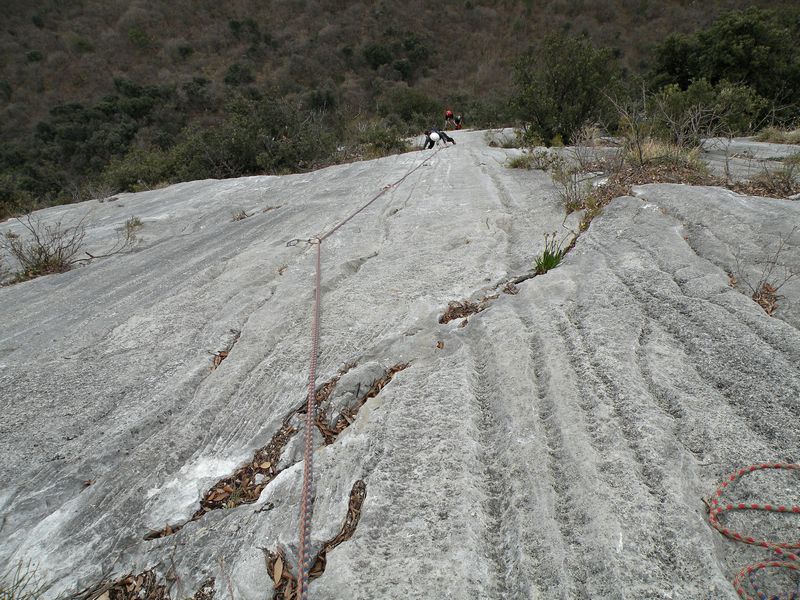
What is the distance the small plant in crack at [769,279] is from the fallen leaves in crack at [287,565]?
269cm

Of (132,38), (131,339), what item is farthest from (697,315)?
(132,38)

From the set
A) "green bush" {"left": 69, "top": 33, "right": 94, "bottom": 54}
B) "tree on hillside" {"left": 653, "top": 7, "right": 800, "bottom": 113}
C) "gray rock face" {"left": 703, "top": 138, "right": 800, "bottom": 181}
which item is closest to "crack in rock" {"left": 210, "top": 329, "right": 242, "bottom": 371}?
"gray rock face" {"left": 703, "top": 138, "right": 800, "bottom": 181}

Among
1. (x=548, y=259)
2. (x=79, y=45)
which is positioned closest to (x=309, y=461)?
(x=548, y=259)

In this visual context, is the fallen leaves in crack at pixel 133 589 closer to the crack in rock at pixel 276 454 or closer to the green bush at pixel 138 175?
the crack in rock at pixel 276 454

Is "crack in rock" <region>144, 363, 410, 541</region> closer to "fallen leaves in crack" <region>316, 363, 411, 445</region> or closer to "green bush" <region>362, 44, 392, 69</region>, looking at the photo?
"fallen leaves in crack" <region>316, 363, 411, 445</region>

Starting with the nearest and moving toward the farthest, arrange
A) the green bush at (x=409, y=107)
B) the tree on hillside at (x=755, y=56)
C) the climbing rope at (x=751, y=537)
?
the climbing rope at (x=751, y=537) → the tree on hillside at (x=755, y=56) → the green bush at (x=409, y=107)

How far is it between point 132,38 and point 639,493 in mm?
45056

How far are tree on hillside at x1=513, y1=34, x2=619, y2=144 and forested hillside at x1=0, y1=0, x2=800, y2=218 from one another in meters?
8.17

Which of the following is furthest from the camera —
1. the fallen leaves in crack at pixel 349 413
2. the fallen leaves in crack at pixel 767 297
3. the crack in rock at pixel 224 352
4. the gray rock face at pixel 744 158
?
the gray rock face at pixel 744 158

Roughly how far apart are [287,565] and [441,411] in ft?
3.25

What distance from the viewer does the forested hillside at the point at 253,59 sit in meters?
23.6

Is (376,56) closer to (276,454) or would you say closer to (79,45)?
(79,45)

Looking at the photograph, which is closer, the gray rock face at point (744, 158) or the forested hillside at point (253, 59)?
the gray rock face at point (744, 158)

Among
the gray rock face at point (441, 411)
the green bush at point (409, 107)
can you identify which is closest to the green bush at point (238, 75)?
the green bush at point (409, 107)
